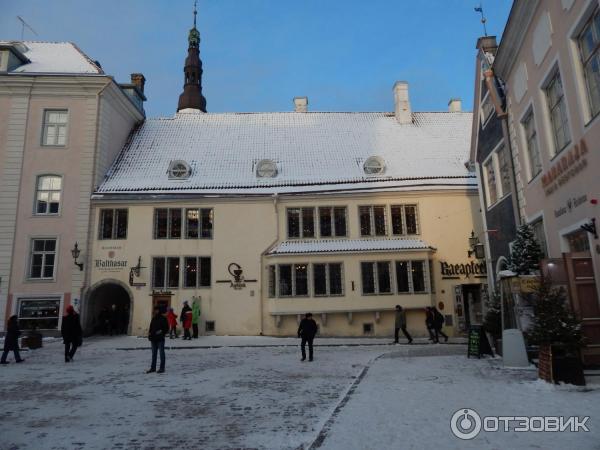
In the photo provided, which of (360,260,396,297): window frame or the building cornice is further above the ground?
the building cornice

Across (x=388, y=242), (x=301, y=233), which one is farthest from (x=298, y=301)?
(x=388, y=242)

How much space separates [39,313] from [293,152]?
52.5 feet

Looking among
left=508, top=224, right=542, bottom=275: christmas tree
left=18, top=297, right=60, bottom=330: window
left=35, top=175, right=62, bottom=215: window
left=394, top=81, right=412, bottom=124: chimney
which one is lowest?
left=18, top=297, right=60, bottom=330: window

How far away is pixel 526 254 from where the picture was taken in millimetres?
12703

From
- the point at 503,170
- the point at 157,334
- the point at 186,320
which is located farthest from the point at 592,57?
the point at 186,320

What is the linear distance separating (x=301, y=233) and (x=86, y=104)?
13.5 m

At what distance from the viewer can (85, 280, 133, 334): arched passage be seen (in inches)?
925

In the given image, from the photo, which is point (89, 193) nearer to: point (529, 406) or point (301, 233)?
point (301, 233)

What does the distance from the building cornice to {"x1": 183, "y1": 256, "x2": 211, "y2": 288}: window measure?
16.0 meters

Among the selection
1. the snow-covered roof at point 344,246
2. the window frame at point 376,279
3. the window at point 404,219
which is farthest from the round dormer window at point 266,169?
the window frame at point 376,279

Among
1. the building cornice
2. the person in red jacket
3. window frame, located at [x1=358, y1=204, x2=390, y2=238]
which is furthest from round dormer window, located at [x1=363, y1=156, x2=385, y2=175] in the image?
the person in red jacket

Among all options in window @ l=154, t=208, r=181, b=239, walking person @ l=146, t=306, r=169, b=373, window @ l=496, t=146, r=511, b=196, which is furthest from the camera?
window @ l=154, t=208, r=181, b=239

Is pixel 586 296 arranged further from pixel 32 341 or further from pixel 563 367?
pixel 32 341

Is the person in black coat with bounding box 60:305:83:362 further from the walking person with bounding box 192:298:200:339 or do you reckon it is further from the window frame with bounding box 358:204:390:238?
the window frame with bounding box 358:204:390:238
